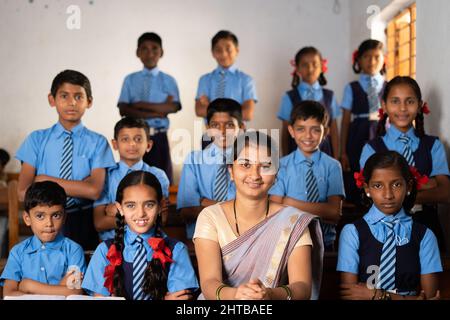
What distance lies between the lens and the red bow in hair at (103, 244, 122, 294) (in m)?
2.56

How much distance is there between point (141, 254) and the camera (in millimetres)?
2615

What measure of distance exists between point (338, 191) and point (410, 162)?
39 centimetres

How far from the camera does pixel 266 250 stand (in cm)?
242

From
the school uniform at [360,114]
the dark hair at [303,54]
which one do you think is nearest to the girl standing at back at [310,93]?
the dark hair at [303,54]

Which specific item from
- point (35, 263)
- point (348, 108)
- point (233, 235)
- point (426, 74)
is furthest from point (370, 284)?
point (348, 108)

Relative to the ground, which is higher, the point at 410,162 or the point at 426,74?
the point at 426,74

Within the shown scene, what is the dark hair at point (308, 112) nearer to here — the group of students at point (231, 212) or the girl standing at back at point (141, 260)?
the group of students at point (231, 212)

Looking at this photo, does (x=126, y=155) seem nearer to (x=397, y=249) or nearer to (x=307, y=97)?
(x=397, y=249)

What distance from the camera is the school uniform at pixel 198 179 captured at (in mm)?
3494

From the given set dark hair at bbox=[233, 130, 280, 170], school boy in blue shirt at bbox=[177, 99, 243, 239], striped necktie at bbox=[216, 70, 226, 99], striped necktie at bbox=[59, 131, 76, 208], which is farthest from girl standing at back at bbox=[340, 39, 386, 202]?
dark hair at bbox=[233, 130, 280, 170]

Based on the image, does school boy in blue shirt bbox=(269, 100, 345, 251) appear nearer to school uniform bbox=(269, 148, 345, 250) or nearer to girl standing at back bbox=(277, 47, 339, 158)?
school uniform bbox=(269, 148, 345, 250)

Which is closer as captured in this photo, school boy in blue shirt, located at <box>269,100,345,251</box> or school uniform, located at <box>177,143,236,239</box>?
school boy in blue shirt, located at <box>269,100,345,251</box>
